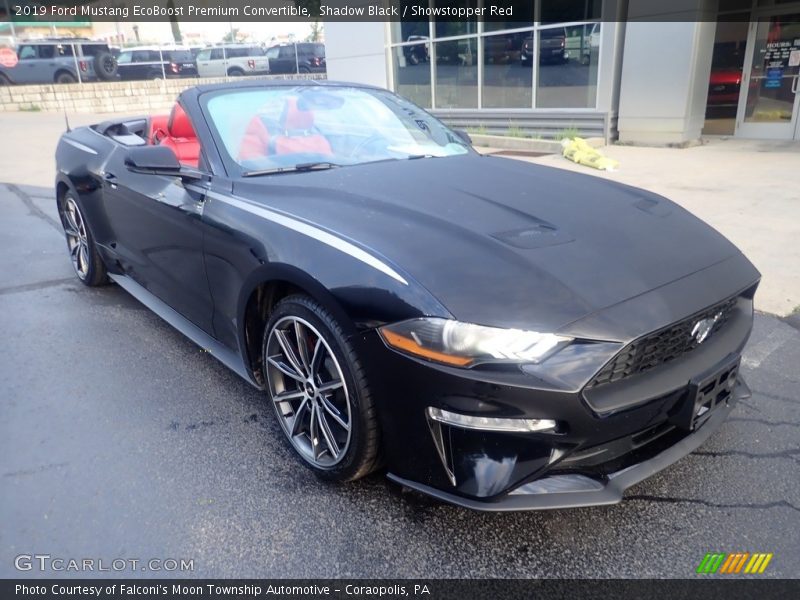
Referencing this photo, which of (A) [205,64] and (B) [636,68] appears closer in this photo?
(B) [636,68]

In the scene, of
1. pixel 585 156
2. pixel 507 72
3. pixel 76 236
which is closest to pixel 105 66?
pixel 507 72

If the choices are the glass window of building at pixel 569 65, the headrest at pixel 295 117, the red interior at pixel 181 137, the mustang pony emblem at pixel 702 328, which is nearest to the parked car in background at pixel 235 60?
the glass window of building at pixel 569 65

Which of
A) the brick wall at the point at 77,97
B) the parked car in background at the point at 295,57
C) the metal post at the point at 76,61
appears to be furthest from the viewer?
the parked car in background at the point at 295,57

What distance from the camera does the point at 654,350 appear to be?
200 cm

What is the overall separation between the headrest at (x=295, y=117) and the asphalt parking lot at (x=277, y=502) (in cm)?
141

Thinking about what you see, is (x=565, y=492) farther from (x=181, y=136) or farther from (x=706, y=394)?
(x=181, y=136)

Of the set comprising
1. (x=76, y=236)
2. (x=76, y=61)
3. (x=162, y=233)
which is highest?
(x=76, y=61)

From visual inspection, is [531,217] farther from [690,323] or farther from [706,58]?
[706,58]

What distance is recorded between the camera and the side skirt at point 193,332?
2889 millimetres

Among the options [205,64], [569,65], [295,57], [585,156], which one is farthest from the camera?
[295,57]

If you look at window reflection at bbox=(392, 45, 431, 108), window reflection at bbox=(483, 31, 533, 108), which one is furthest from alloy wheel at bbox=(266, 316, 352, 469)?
window reflection at bbox=(392, 45, 431, 108)

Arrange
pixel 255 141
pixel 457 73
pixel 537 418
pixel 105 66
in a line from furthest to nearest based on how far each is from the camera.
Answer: pixel 105 66 → pixel 457 73 → pixel 255 141 → pixel 537 418

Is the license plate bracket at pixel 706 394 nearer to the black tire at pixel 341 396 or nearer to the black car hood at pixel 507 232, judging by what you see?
the black car hood at pixel 507 232

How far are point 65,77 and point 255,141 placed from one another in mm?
25363
